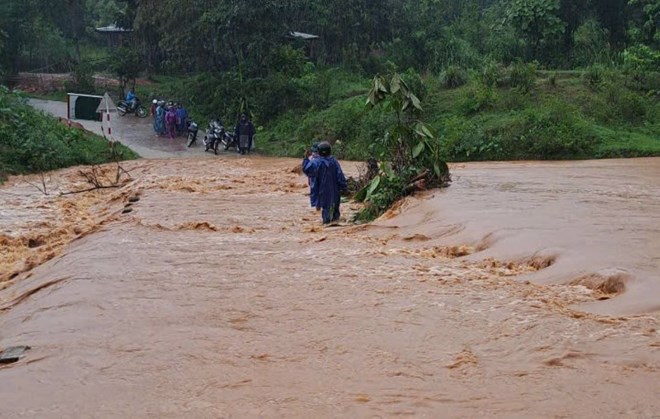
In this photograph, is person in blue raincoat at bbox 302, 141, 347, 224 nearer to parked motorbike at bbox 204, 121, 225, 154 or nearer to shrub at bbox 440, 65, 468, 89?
parked motorbike at bbox 204, 121, 225, 154

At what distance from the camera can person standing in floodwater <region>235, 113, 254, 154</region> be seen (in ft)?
75.2

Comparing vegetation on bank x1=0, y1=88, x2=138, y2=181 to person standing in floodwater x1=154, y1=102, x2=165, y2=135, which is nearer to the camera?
vegetation on bank x1=0, y1=88, x2=138, y2=181

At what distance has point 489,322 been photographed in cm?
555

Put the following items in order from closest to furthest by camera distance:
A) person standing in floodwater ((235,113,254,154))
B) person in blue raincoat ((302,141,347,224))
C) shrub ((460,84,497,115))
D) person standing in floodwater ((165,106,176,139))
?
1. person in blue raincoat ((302,141,347,224))
2. shrub ((460,84,497,115))
3. person standing in floodwater ((235,113,254,154))
4. person standing in floodwater ((165,106,176,139))

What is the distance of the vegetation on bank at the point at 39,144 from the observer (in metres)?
20.1

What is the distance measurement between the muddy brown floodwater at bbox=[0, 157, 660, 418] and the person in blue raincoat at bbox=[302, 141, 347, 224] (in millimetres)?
470

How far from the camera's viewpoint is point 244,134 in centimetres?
2306

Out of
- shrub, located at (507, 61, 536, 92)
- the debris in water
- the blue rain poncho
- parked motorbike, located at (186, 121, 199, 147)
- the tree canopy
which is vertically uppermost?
the tree canopy

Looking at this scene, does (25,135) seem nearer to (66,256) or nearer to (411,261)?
(66,256)

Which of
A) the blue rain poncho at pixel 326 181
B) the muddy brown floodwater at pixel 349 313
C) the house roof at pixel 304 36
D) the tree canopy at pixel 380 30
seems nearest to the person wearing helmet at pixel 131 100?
the tree canopy at pixel 380 30

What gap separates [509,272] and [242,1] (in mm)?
19818

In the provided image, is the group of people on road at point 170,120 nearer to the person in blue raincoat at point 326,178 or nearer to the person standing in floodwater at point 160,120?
the person standing in floodwater at point 160,120

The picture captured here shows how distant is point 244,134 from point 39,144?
5779 millimetres

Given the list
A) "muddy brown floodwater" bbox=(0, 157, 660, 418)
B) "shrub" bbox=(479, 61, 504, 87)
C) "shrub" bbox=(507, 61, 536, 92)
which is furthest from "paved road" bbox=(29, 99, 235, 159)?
"muddy brown floodwater" bbox=(0, 157, 660, 418)
